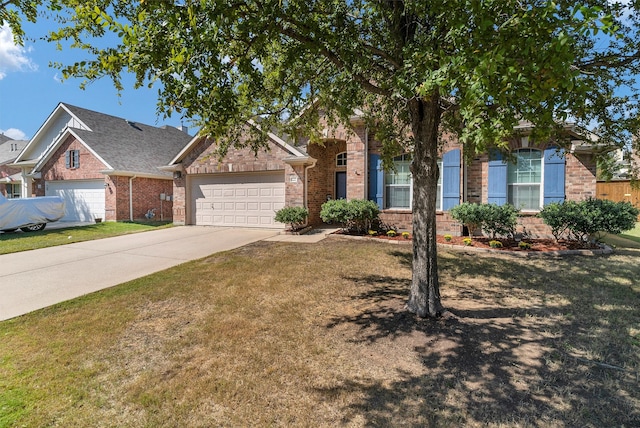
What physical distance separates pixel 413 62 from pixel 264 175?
10268mm

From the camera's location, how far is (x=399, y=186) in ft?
37.8

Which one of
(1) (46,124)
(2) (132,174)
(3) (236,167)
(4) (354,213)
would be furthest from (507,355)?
(1) (46,124)

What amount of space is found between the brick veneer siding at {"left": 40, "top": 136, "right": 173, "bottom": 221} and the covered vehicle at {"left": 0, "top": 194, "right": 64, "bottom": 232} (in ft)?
7.35

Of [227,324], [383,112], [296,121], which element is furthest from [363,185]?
[227,324]

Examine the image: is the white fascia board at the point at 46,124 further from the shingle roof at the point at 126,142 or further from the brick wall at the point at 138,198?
the brick wall at the point at 138,198

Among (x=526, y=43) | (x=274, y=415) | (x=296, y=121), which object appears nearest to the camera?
(x=526, y=43)

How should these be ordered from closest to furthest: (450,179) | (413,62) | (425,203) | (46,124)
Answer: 1. (413,62)
2. (425,203)
3. (450,179)
4. (46,124)

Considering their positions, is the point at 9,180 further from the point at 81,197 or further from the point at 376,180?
the point at 376,180

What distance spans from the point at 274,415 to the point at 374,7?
15.9 feet

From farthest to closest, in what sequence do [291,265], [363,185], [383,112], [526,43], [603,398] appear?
[363,185] < [291,265] < [383,112] < [603,398] < [526,43]

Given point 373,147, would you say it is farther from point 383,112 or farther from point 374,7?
point 374,7

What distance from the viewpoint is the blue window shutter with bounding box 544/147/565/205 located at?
32.5ft

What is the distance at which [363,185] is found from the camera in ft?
38.0

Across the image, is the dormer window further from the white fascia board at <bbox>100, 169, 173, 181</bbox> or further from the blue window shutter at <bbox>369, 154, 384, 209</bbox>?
the blue window shutter at <bbox>369, 154, 384, 209</bbox>
